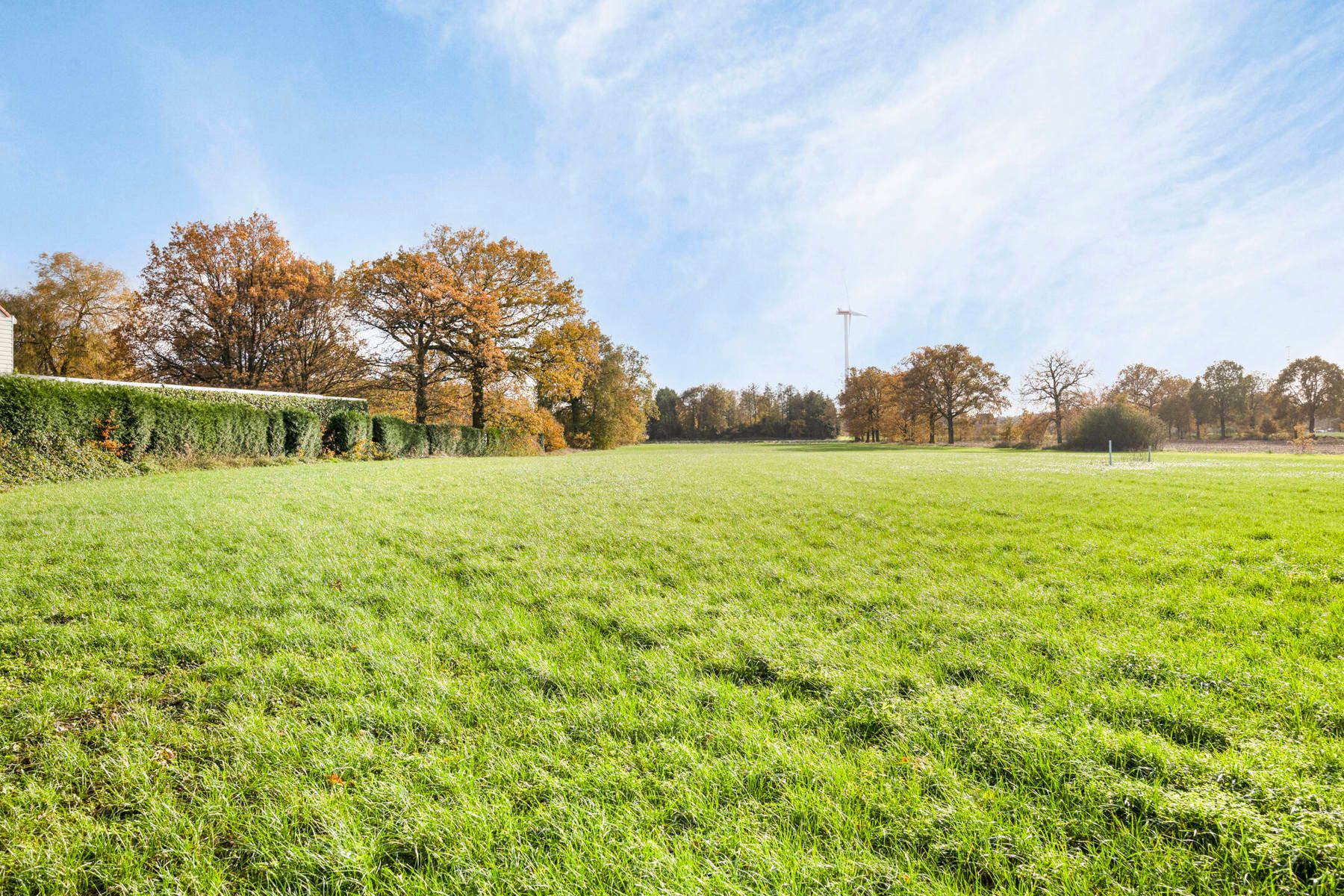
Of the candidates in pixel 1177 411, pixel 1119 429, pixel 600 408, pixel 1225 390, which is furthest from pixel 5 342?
pixel 1225 390

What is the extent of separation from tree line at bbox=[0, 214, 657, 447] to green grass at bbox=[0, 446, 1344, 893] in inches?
842

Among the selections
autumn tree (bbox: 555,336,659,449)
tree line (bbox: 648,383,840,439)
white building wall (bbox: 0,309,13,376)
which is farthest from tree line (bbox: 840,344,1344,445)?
→ white building wall (bbox: 0,309,13,376)

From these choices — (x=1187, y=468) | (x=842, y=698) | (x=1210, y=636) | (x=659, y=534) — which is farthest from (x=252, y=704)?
(x=1187, y=468)

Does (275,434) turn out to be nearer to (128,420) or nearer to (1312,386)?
(128,420)

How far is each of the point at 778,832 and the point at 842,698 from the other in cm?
90

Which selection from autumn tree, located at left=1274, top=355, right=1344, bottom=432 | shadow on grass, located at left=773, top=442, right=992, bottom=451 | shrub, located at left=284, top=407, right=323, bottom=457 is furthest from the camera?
autumn tree, located at left=1274, top=355, right=1344, bottom=432

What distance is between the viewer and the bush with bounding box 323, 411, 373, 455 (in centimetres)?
1761

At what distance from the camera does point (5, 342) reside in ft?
58.2

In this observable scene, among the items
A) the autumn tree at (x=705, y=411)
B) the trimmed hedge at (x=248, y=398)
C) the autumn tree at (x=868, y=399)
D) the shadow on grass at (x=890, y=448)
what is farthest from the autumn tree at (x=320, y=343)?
the autumn tree at (x=705, y=411)

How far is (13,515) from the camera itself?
6.06 meters

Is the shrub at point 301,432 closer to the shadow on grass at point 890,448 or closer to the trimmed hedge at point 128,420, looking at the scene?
the trimmed hedge at point 128,420

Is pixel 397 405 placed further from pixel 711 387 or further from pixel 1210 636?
pixel 711 387

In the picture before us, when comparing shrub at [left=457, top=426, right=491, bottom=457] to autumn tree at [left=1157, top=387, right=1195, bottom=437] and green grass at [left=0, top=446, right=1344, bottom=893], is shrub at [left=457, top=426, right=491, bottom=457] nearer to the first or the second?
green grass at [left=0, top=446, right=1344, bottom=893]

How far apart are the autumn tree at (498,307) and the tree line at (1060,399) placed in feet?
116
